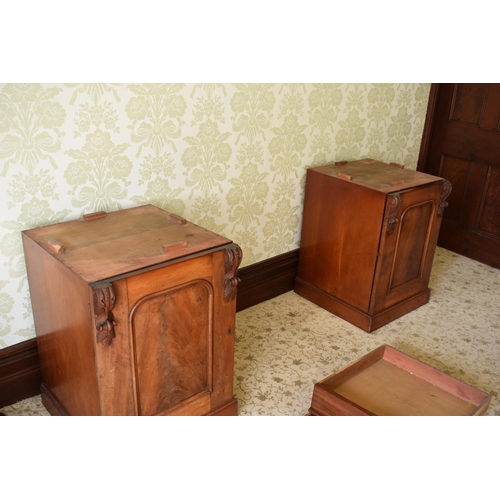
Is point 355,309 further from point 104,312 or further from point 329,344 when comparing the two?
point 104,312

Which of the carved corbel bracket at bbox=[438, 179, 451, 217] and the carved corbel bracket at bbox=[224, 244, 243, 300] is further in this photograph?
the carved corbel bracket at bbox=[438, 179, 451, 217]

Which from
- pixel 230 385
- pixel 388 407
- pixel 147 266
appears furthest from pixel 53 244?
pixel 388 407

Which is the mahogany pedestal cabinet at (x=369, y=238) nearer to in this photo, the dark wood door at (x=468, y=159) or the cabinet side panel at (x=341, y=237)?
the cabinet side panel at (x=341, y=237)

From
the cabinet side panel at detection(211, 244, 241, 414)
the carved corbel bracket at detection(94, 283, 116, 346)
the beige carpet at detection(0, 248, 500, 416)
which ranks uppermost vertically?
the carved corbel bracket at detection(94, 283, 116, 346)

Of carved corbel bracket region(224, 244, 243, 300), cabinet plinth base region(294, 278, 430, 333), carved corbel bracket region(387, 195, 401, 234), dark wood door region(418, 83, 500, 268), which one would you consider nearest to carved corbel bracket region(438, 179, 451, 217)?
carved corbel bracket region(387, 195, 401, 234)

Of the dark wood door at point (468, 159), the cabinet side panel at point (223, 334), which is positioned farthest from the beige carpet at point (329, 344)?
the dark wood door at point (468, 159)

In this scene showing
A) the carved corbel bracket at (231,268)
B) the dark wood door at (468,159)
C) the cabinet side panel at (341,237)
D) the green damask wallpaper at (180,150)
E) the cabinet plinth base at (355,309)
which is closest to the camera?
the carved corbel bracket at (231,268)

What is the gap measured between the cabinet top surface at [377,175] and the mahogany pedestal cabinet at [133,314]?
99 cm

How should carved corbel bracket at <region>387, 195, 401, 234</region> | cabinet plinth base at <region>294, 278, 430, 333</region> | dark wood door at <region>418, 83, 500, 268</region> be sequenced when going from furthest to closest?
dark wood door at <region>418, 83, 500, 268</region>
cabinet plinth base at <region>294, 278, 430, 333</region>
carved corbel bracket at <region>387, 195, 401, 234</region>

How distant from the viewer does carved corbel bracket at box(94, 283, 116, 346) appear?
136cm

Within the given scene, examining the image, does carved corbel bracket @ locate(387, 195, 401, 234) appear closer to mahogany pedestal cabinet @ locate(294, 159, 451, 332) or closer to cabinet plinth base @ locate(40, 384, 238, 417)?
mahogany pedestal cabinet @ locate(294, 159, 451, 332)

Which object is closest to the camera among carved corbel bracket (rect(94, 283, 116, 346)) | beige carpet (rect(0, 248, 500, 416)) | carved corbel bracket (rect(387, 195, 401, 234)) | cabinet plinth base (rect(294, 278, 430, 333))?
A: carved corbel bracket (rect(94, 283, 116, 346))

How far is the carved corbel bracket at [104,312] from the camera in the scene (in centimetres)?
136

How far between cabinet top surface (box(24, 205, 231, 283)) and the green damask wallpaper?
0.14 meters
